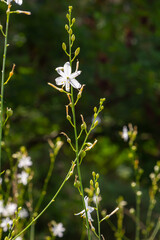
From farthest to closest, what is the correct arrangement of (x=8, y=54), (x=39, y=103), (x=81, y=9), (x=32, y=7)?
1. (x=81, y=9)
2. (x=39, y=103)
3. (x=8, y=54)
4. (x=32, y=7)

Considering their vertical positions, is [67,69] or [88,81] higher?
[67,69]

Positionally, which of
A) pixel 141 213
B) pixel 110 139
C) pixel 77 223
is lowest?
pixel 77 223

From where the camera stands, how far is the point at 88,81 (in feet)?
8.04

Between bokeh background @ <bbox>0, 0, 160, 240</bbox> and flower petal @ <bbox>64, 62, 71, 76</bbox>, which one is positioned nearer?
flower petal @ <bbox>64, 62, 71, 76</bbox>

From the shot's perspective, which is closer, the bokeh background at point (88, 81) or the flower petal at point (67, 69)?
the flower petal at point (67, 69)

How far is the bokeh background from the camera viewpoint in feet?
8.17

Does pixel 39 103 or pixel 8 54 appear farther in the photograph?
pixel 39 103

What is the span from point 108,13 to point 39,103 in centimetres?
98

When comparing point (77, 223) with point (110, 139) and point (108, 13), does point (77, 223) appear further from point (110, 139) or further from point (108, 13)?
point (108, 13)

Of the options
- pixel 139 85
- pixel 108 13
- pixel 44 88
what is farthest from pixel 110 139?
pixel 108 13

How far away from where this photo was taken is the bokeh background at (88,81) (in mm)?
2490

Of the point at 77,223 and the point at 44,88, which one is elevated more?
the point at 44,88

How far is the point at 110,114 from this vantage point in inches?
115

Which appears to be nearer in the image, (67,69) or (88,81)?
(67,69)
